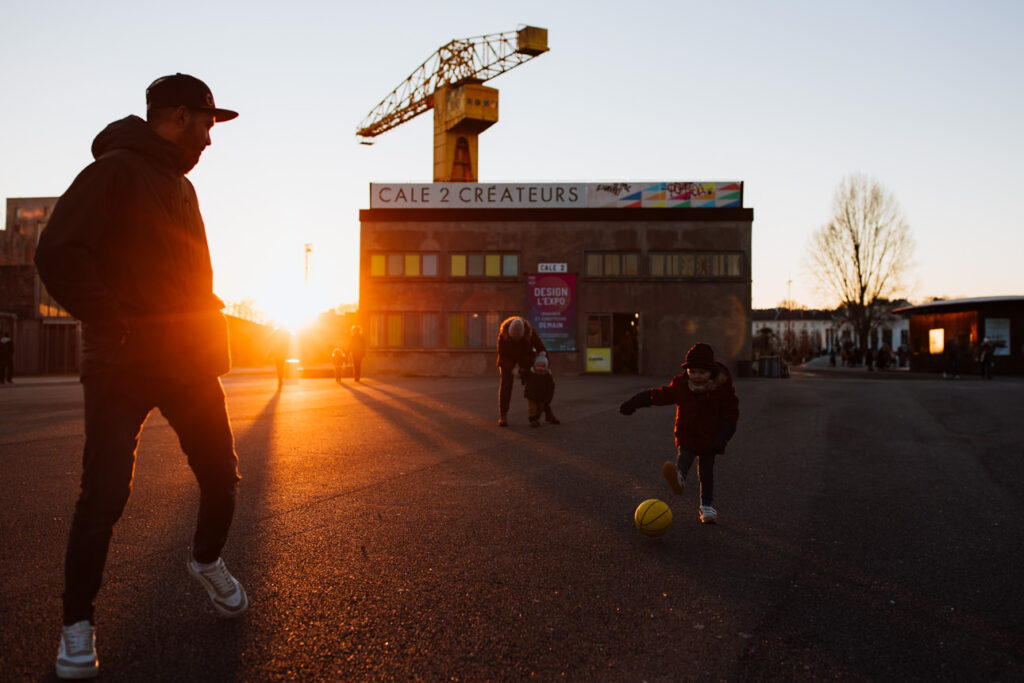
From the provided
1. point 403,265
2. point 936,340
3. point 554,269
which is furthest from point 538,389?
point 936,340

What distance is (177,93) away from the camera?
305 cm

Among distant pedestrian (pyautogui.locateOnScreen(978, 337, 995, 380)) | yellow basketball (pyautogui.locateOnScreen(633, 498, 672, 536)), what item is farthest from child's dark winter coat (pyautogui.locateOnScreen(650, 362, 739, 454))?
distant pedestrian (pyautogui.locateOnScreen(978, 337, 995, 380))

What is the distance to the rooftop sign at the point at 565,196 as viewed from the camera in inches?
1451

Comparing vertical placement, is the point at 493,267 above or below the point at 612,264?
below

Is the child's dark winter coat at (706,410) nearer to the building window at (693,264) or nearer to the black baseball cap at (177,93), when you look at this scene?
the black baseball cap at (177,93)

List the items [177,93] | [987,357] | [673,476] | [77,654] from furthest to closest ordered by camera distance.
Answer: [987,357] → [673,476] → [177,93] → [77,654]

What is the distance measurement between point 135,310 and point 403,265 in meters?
34.3

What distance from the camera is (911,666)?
9.77 feet

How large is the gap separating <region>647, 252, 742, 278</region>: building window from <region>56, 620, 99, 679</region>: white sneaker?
3504cm

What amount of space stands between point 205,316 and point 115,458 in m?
0.61

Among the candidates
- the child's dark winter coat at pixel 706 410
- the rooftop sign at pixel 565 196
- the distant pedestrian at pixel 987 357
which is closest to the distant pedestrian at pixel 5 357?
the rooftop sign at pixel 565 196

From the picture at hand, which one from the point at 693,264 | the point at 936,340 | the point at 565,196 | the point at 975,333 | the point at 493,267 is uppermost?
the point at 565,196

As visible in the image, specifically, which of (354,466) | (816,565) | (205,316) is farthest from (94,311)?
(354,466)

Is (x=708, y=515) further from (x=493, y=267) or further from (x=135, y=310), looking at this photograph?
(x=493, y=267)
